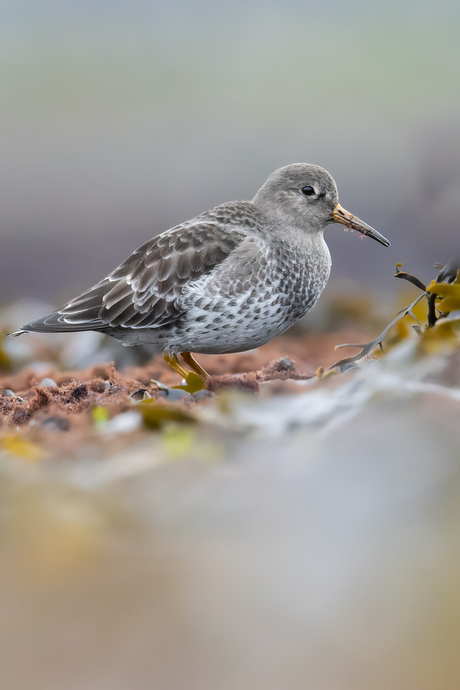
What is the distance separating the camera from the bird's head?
7.67ft

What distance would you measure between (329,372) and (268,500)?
0.79m

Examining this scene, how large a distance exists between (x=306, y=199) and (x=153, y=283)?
68cm

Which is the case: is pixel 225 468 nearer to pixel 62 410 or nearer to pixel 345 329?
pixel 62 410

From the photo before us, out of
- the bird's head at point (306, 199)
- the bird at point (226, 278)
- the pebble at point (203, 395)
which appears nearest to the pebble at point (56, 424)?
the pebble at point (203, 395)

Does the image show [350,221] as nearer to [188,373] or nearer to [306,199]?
[306,199]

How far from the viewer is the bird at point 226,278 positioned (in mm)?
2086

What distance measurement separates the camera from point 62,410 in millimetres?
1754

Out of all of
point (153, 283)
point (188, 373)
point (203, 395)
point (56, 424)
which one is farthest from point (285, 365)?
point (56, 424)

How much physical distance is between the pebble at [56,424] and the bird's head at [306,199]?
1.28 meters

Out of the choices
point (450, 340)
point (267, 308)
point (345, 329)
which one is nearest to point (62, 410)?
point (267, 308)

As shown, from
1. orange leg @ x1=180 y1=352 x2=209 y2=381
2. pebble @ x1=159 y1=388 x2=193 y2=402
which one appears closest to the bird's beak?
orange leg @ x1=180 y1=352 x2=209 y2=381

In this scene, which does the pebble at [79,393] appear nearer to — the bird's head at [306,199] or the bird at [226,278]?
the bird at [226,278]

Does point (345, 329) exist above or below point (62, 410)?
below

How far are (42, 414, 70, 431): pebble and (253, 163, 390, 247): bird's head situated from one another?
4.20 feet
